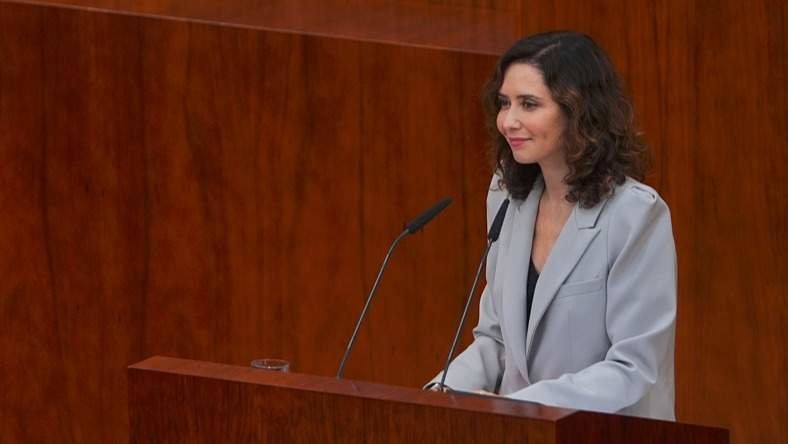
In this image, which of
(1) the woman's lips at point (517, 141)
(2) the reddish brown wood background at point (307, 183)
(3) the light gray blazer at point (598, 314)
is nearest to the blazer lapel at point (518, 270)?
(3) the light gray blazer at point (598, 314)

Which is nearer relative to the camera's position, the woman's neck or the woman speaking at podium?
the woman speaking at podium

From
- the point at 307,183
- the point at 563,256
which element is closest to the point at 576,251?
the point at 563,256

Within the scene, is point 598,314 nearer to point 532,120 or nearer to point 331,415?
point 532,120

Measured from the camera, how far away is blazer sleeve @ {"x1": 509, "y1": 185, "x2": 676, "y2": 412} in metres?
1.85

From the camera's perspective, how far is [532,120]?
1.97 metres

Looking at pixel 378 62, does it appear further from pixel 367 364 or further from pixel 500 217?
pixel 500 217

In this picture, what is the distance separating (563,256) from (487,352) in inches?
7.7

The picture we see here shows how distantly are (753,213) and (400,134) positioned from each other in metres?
0.62

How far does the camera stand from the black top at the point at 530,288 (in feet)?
6.53

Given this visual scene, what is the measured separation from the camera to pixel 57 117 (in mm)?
2668

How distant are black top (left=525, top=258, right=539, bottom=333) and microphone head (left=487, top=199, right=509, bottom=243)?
0.20ft

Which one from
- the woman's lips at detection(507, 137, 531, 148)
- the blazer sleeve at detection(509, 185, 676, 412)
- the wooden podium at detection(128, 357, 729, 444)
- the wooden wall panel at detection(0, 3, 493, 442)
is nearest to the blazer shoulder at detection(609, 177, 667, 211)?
the blazer sleeve at detection(509, 185, 676, 412)

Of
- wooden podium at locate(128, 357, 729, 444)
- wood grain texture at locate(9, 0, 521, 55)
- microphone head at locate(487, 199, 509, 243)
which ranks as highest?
wood grain texture at locate(9, 0, 521, 55)

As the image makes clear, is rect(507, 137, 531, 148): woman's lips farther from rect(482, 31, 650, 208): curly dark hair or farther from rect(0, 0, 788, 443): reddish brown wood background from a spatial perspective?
rect(0, 0, 788, 443): reddish brown wood background
